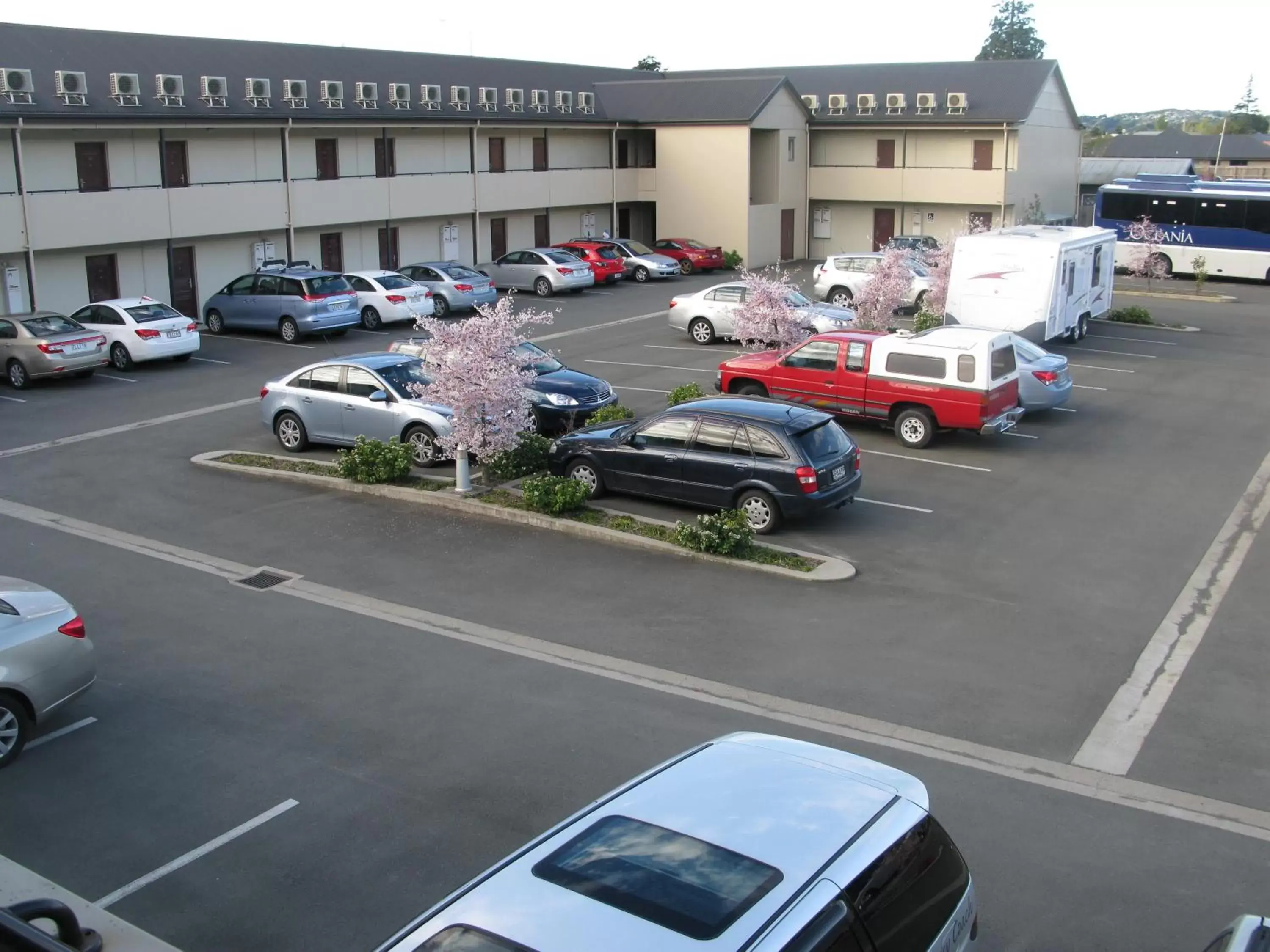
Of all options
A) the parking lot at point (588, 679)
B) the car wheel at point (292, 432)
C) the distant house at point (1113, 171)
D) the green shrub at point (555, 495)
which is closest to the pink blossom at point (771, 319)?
the parking lot at point (588, 679)

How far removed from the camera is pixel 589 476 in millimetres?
17219

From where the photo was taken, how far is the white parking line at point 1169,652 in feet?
33.4

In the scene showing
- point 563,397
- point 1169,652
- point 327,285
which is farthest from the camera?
point 327,285

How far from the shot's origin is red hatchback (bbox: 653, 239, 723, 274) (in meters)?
45.8

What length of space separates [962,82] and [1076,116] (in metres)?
6.67

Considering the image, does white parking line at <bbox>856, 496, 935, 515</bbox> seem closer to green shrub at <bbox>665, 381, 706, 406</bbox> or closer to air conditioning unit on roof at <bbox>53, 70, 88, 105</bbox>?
green shrub at <bbox>665, 381, 706, 406</bbox>

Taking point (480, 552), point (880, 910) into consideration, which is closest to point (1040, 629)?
point (480, 552)

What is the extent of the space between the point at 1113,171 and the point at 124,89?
48.9 meters

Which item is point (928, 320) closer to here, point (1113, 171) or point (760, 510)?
point (760, 510)

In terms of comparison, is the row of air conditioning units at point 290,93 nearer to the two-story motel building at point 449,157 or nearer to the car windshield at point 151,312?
the two-story motel building at point 449,157

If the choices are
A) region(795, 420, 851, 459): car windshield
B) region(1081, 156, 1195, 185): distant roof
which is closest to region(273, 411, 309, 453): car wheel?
region(795, 420, 851, 459): car windshield

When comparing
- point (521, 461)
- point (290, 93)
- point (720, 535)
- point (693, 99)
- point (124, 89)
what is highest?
point (693, 99)

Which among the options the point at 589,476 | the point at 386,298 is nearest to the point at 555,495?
the point at 589,476

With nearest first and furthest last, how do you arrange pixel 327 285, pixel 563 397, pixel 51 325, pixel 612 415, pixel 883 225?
pixel 612 415, pixel 563 397, pixel 51 325, pixel 327 285, pixel 883 225
